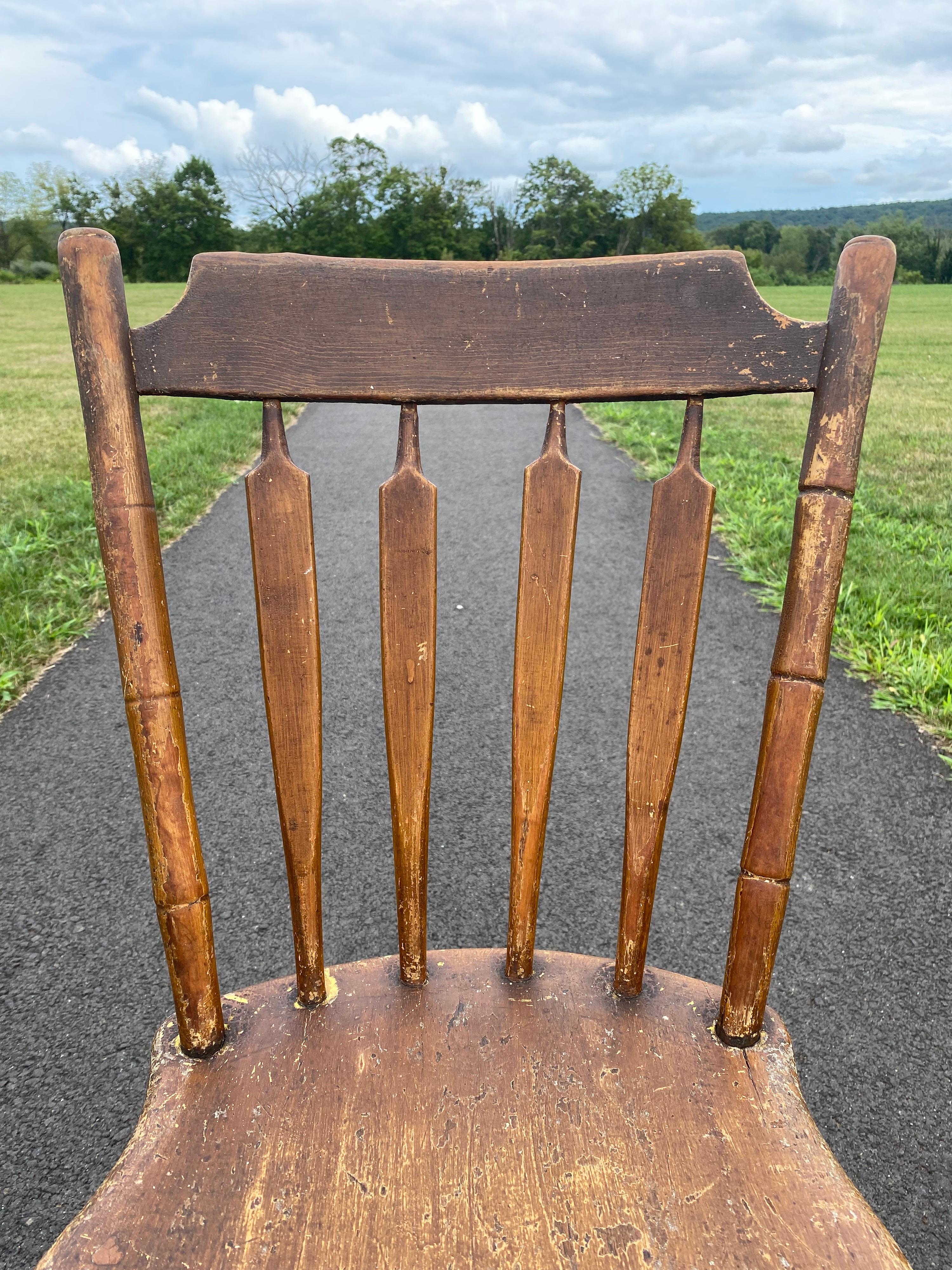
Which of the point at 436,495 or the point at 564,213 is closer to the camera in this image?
the point at 436,495

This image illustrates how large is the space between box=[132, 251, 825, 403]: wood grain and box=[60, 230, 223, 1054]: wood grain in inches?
1.7

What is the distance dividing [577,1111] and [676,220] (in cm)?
4444

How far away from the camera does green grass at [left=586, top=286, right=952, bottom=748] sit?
305cm

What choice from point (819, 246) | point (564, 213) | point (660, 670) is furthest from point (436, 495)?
point (819, 246)

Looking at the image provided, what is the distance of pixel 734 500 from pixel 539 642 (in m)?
4.43

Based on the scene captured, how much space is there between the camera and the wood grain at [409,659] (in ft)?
2.90

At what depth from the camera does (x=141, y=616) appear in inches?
34.0

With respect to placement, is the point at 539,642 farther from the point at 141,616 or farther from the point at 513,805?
the point at 141,616

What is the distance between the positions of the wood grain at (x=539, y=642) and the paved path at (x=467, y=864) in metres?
0.99

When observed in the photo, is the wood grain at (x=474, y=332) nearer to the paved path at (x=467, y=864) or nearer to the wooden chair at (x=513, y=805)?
the wooden chair at (x=513, y=805)

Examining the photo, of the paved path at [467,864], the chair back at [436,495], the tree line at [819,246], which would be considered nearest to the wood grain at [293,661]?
the chair back at [436,495]

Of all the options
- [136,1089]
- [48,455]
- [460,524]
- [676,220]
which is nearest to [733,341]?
[136,1089]

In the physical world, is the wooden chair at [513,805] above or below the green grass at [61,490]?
above

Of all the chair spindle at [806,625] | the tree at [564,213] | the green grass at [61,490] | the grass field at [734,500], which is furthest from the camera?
the tree at [564,213]
